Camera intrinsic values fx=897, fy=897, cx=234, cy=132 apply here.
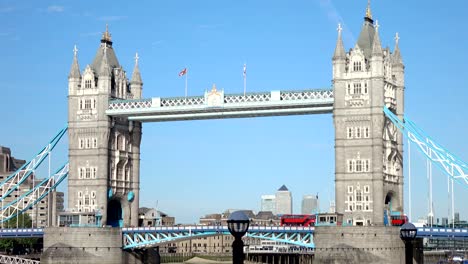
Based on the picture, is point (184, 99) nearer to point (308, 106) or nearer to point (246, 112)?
point (246, 112)

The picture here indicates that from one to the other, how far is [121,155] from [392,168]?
34612 mm

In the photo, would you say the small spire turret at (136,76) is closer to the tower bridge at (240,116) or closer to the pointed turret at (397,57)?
the tower bridge at (240,116)

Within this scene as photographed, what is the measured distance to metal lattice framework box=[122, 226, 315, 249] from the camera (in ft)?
323

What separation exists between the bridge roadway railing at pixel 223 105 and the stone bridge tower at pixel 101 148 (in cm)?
249

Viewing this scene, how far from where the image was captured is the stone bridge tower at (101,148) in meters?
111

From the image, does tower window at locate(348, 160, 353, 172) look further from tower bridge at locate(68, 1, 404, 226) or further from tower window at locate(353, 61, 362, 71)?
tower window at locate(353, 61, 362, 71)

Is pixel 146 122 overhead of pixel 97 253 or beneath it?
overhead

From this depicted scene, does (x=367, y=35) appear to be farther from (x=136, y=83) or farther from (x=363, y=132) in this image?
(x=136, y=83)

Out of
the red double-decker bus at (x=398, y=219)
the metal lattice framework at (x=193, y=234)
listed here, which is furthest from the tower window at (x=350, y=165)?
the metal lattice framework at (x=193, y=234)

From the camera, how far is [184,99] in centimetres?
10875

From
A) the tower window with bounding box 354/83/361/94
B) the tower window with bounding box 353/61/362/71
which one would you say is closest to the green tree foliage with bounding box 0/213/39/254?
the tower window with bounding box 354/83/361/94

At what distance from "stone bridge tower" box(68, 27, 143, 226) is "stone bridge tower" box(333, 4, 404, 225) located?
96.9ft

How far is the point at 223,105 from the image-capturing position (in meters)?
105

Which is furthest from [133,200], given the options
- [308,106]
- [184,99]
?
[308,106]
